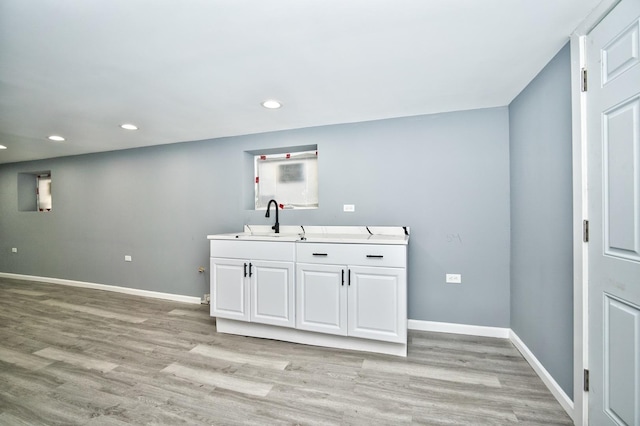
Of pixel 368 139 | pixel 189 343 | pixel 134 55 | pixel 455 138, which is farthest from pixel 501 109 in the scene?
pixel 189 343

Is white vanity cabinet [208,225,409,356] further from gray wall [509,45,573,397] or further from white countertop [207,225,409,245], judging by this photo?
gray wall [509,45,573,397]

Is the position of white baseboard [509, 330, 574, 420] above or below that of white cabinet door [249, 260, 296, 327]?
below

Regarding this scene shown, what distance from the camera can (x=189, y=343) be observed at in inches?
103

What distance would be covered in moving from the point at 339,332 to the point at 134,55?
2573mm

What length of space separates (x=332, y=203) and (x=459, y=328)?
184 cm

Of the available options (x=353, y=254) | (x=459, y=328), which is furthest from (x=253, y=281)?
(x=459, y=328)

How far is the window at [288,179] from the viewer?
343 cm

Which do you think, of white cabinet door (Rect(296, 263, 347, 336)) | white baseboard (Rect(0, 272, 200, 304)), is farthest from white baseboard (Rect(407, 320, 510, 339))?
white baseboard (Rect(0, 272, 200, 304))

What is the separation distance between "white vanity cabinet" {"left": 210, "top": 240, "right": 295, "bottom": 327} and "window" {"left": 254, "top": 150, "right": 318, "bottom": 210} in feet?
3.04

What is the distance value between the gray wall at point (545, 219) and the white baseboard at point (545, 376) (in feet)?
0.13

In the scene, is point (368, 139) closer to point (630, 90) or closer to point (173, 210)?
point (630, 90)

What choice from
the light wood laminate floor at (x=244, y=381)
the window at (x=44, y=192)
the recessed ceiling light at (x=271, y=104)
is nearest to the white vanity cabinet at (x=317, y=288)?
the light wood laminate floor at (x=244, y=381)

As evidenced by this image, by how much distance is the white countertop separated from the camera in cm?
246

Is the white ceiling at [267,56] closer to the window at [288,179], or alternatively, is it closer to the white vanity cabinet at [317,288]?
the window at [288,179]
